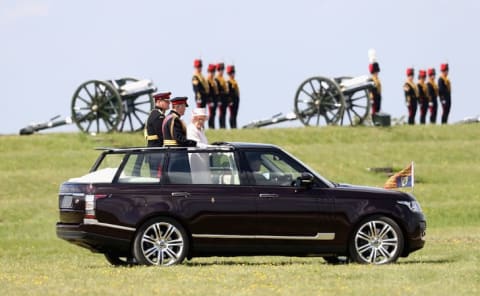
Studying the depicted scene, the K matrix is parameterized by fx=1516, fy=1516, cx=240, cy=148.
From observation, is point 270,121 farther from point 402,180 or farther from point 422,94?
point 402,180

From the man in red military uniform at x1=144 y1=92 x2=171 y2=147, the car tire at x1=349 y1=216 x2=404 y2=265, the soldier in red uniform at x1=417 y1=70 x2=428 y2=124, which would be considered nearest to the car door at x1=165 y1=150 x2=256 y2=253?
the car tire at x1=349 y1=216 x2=404 y2=265

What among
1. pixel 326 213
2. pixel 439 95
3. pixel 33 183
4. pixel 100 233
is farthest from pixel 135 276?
pixel 439 95

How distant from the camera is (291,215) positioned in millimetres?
17578

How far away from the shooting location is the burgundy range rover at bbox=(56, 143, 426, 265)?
682 inches

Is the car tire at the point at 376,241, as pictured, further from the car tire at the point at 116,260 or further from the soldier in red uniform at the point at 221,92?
the soldier in red uniform at the point at 221,92

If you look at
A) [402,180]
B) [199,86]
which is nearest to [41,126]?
[199,86]

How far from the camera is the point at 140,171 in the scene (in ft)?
57.6

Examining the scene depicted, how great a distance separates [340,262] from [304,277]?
8.87ft

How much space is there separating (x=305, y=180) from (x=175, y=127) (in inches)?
91.0

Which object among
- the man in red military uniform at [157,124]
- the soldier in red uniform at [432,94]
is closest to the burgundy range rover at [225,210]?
the man in red military uniform at [157,124]

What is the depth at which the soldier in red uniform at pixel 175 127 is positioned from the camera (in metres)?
19.0

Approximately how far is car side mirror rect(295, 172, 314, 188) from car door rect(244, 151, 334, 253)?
29 mm

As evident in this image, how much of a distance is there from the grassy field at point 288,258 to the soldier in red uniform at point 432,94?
2979 mm

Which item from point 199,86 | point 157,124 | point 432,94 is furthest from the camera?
point 432,94
